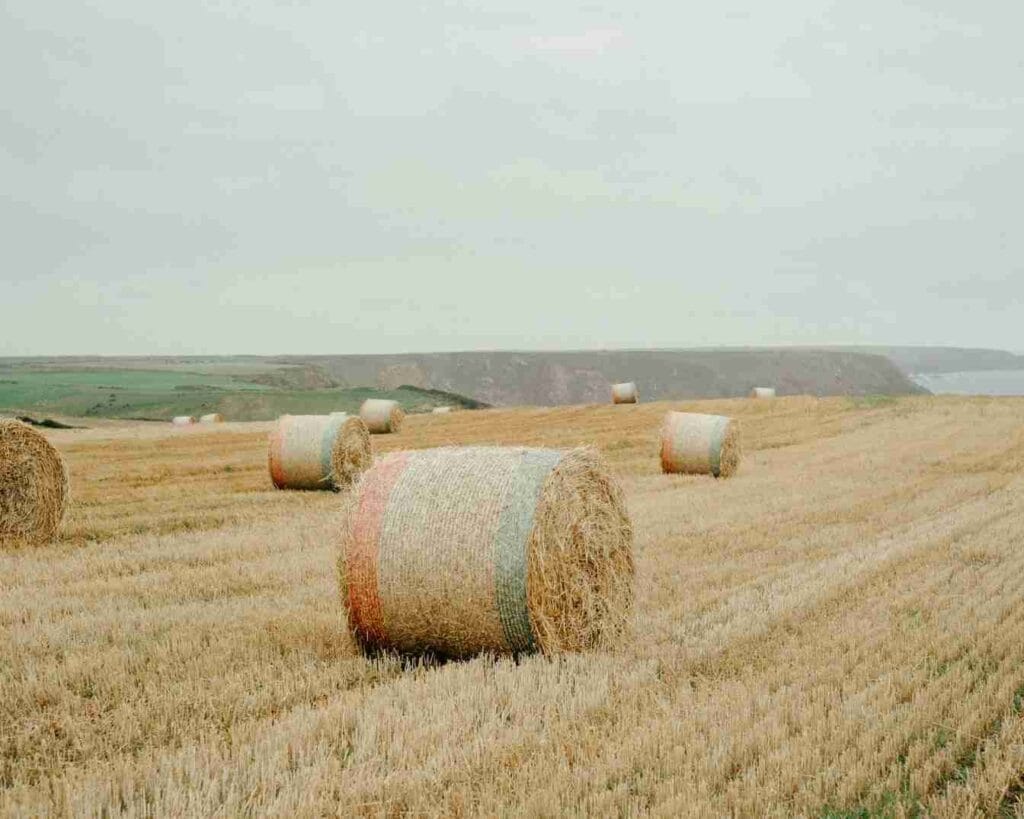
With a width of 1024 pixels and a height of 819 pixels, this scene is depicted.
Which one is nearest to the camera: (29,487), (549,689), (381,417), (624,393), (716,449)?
(549,689)

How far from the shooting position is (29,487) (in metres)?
10.0

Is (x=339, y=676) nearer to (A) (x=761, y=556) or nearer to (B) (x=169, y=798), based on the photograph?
(B) (x=169, y=798)

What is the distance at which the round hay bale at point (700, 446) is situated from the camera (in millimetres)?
15906

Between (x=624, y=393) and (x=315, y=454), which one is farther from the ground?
(x=624, y=393)

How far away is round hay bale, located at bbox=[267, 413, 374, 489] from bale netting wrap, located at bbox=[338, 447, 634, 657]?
7733mm

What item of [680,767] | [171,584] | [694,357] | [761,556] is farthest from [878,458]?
[694,357]

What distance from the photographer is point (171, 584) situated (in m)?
7.84

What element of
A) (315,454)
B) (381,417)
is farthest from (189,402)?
(315,454)

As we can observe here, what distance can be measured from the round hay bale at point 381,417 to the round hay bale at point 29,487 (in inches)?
630

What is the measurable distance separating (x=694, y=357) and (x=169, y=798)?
299 ft

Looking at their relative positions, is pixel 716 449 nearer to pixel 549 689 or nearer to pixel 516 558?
pixel 516 558

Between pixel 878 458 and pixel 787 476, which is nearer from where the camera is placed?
pixel 787 476

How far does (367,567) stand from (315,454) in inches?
327

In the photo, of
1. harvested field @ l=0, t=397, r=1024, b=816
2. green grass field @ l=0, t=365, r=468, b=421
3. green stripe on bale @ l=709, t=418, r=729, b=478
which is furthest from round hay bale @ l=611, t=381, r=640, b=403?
harvested field @ l=0, t=397, r=1024, b=816
